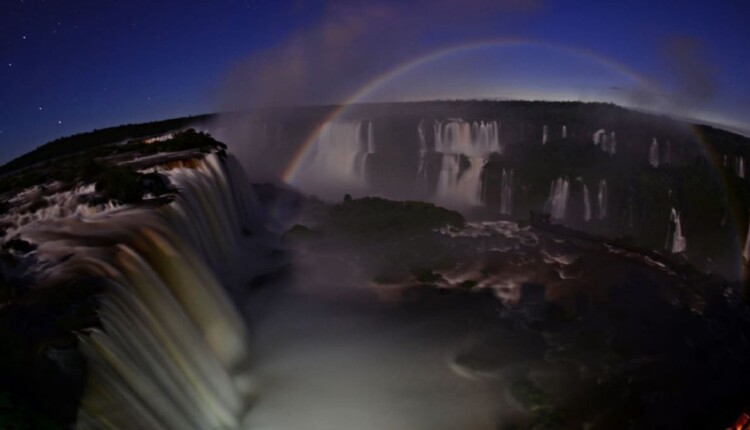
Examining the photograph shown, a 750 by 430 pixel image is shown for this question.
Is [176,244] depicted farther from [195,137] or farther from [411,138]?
[411,138]

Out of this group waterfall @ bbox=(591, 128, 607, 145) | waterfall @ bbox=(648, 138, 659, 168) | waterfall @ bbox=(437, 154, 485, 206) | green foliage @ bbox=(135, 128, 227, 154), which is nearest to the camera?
green foliage @ bbox=(135, 128, 227, 154)

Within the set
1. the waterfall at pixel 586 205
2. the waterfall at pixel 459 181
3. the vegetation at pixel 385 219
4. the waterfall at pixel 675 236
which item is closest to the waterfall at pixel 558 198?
the waterfall at pixel 586 205

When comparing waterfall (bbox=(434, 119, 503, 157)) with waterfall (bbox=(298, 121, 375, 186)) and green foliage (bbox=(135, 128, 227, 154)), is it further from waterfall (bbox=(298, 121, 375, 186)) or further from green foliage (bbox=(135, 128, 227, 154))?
green foliage (bbox=(135, 128, 227, 154))

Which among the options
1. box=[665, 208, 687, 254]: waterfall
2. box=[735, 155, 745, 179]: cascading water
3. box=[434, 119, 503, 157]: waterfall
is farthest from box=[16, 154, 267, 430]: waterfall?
box=[735, 155, 745, 179]: cascading water

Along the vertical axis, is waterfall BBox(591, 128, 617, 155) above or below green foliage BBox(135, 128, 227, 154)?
below

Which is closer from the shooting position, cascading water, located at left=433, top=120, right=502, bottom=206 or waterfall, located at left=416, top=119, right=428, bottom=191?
cascading water, located at left=433, top=120, right=502, bottom=206

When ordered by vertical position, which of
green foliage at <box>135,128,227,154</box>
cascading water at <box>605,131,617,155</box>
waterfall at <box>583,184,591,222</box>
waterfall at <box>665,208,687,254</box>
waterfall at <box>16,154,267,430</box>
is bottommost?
waterfall at <box>665,208,687,254</box>

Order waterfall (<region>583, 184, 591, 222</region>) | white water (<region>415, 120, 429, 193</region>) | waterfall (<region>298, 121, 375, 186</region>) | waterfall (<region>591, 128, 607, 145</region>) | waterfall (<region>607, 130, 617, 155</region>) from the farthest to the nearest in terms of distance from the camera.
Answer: waterfall (<region>298, 121, 375, 186</region>)
white water (<region>415, 120, 429, 193</region>)
waterfall (<region>591, 128, 607, 145</region>)
waterfall (<region>607, 130, 617, 155</region>)
waterfall (<region>583, 184, 591, 222</region>)

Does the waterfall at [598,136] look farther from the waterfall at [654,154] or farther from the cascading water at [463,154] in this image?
the cascading water at [463,154]

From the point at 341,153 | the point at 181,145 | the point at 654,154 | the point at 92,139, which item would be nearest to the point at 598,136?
the point at 654,154

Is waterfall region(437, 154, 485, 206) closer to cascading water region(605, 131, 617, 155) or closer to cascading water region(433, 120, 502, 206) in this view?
cascading water region(433, 120, 502, 206)
